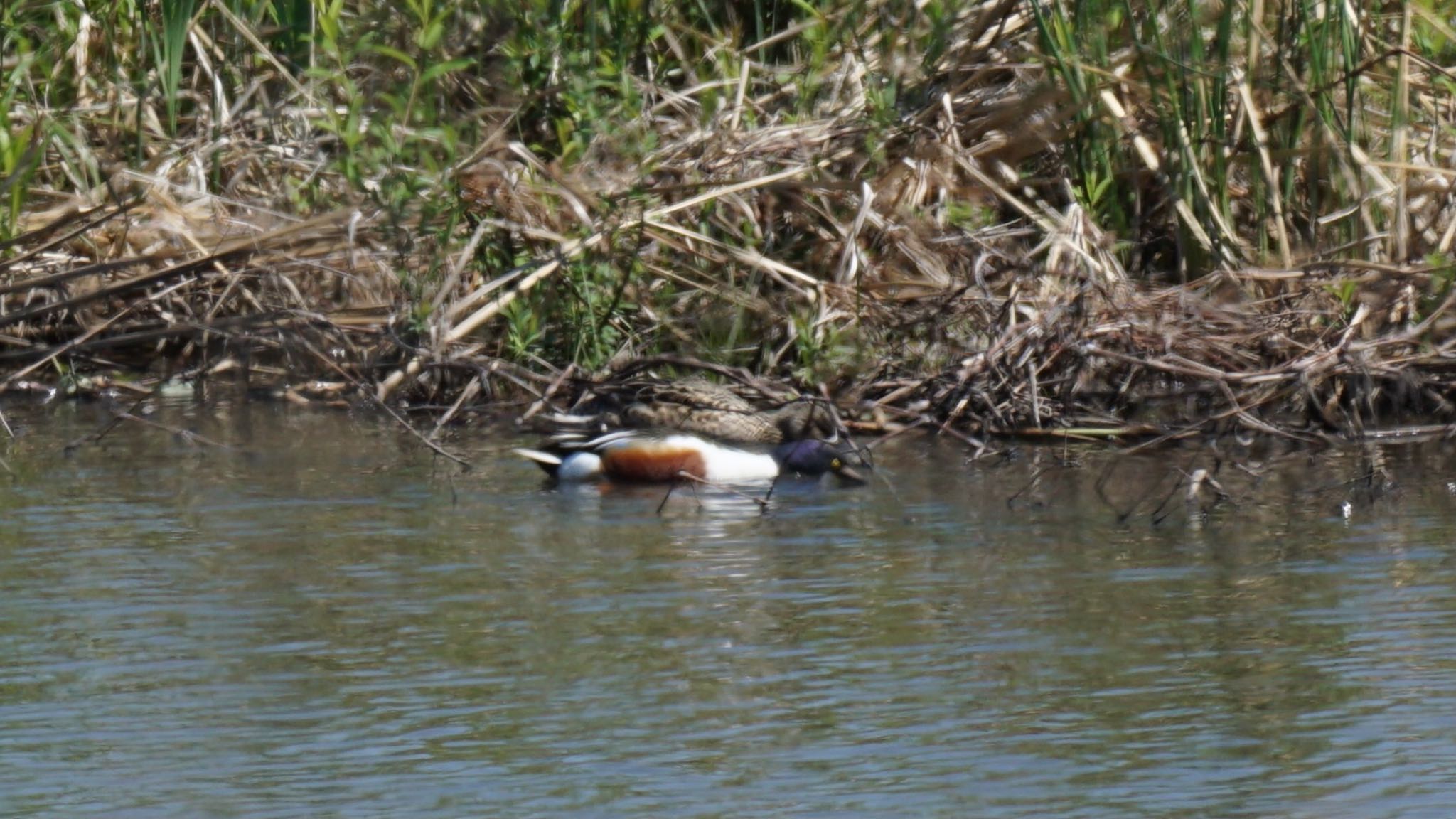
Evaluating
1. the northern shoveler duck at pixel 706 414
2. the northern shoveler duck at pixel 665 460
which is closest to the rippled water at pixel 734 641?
the northern shoveler duck at pixel 665 460

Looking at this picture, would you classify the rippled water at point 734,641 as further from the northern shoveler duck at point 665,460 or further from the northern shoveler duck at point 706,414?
the northern shoveler duck at point 706,414

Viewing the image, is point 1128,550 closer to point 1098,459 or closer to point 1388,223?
point 1098,459

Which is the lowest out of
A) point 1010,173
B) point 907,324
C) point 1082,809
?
point 1082,809

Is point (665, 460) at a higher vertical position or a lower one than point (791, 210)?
lower

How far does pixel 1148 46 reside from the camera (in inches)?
379

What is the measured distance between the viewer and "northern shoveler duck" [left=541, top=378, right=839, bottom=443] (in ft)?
30.5

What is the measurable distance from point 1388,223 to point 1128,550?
337 cm

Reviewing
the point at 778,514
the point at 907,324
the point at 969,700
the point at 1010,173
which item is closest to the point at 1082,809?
the point at 969,700

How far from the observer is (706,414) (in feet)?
31.1

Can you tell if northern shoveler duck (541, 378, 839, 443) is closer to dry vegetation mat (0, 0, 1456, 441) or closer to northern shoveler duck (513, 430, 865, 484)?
dry vegetation mat (0, 0, 1456, 441)

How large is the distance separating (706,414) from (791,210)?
1.46 meters

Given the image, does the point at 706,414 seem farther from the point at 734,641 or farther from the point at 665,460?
the point at 734,641

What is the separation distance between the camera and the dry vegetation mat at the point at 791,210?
A: 9102 millimetres

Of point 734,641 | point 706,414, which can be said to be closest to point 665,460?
point 706,414
